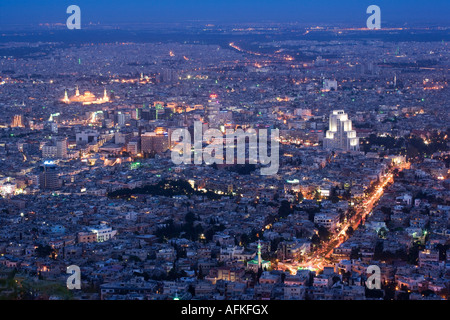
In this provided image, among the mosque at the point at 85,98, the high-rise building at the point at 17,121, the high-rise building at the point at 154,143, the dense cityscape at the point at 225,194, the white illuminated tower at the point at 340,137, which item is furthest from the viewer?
the mosque at the point at 85,98

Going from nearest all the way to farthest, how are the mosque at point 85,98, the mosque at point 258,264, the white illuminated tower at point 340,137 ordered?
the mosque at point 258,264
the white illuminated tower at point 340,137
the mosque at point 85,98

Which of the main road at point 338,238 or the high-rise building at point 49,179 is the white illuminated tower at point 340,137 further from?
the high-rise building at point 49,179

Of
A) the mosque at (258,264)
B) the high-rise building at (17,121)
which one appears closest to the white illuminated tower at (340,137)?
the high-rise building at (17,121)

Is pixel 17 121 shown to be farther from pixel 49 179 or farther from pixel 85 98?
pixel 49 179

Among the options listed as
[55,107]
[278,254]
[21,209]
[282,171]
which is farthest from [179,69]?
[278,254]

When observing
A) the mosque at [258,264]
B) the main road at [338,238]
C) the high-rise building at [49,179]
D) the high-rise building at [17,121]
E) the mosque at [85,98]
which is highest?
the mosque at [85,98]

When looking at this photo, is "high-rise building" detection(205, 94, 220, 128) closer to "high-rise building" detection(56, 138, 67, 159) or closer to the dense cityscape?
the dense cityscape

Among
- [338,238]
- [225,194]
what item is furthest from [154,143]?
[338,238]
